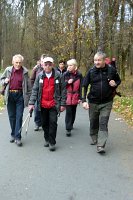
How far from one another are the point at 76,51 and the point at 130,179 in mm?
17839

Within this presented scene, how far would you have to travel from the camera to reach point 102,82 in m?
7.79

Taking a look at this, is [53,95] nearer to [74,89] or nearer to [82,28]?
[74,89]

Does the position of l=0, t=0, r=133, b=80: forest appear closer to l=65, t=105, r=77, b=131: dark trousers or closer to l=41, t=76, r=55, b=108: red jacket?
l=65, t=105, r=77, b=131: dark trousers

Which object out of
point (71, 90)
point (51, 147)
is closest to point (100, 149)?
→ point (51, 147)

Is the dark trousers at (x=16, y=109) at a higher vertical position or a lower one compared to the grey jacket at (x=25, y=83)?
lower

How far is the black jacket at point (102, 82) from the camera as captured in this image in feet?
25.5

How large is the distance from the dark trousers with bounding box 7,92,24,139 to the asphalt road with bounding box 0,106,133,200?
344mm

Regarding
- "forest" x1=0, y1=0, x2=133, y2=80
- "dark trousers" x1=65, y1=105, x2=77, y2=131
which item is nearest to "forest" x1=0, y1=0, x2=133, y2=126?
"forest" x1=0, y1=0, x2=133, y2=80

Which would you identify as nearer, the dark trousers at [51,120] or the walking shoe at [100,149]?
the walking shoe at [100,149]

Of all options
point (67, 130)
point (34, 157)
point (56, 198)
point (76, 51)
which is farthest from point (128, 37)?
point (56, 198)

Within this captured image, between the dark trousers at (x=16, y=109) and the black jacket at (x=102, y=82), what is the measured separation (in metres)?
1.52

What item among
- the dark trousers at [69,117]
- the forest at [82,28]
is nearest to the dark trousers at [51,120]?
the dark trousers at [69,117]

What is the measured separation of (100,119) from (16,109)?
6.14ft

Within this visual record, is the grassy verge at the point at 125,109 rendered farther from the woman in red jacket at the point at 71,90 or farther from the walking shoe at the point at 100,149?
the walking shoe at the point at 100,149
